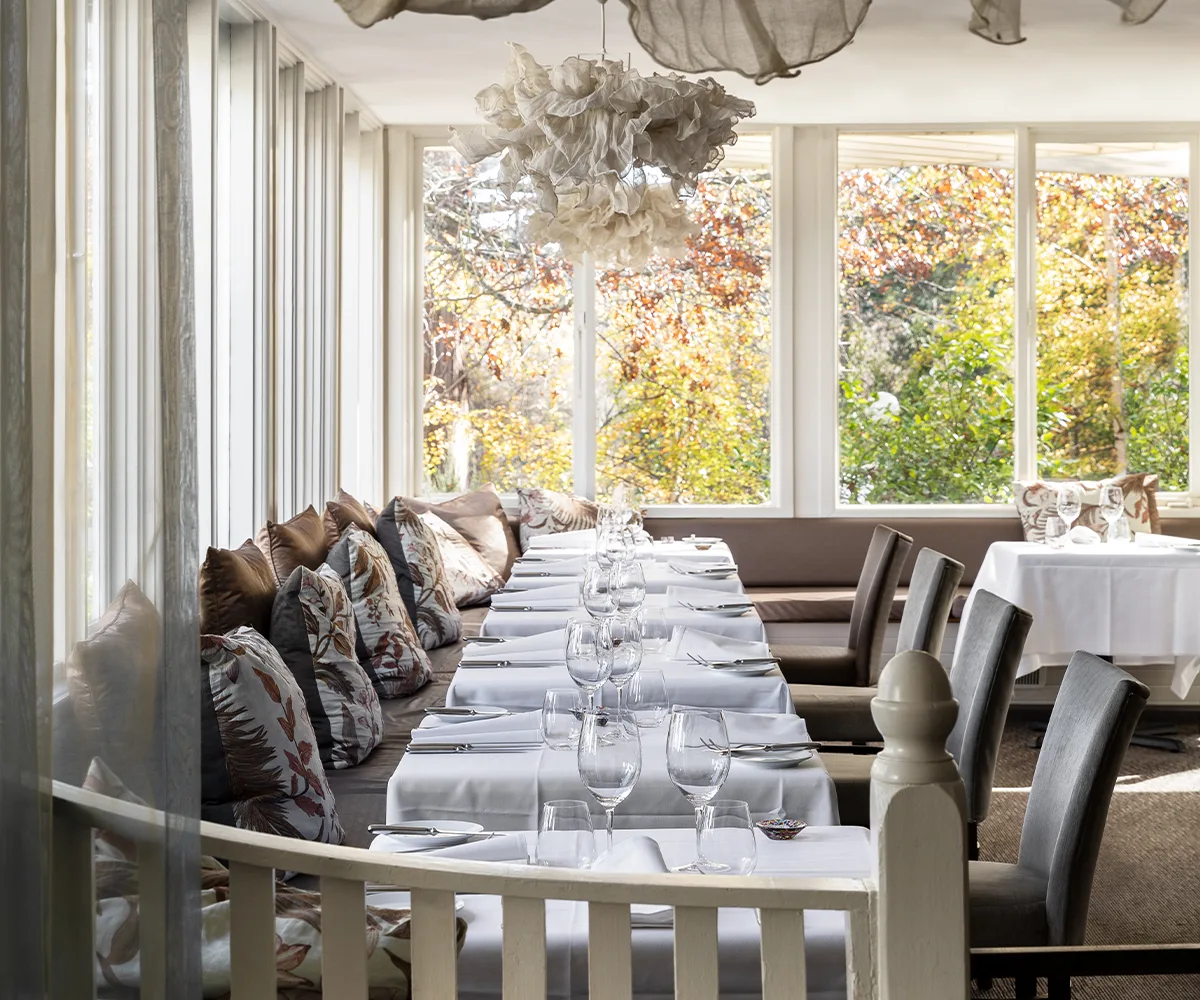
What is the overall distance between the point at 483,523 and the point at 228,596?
11.1 feet

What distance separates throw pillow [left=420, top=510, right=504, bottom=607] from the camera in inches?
223

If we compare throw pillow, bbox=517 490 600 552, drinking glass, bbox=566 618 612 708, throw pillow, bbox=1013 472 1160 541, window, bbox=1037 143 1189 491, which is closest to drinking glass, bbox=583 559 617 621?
drinking glass, bbox=566 618 612 708

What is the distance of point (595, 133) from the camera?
2.90 metres

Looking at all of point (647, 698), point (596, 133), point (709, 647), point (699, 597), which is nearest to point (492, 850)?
point (647, 698)

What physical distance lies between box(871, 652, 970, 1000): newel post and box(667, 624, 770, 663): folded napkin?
176cm

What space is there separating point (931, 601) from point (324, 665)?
168cm

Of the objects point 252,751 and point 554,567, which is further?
point 554,567

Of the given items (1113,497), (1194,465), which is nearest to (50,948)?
(1113,497)

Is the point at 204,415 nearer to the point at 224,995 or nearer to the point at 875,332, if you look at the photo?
the point at 224,995

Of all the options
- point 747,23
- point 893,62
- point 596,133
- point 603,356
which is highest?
point 893,62

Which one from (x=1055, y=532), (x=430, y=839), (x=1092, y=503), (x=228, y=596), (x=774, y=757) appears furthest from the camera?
(x=1092, y=503)

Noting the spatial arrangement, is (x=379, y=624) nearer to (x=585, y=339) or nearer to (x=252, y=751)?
(x=252, y=751)

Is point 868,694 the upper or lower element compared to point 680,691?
lower

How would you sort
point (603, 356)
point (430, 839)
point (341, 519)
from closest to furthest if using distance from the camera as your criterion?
point (430, 839) < point (341, 519) < point (603, 356)
